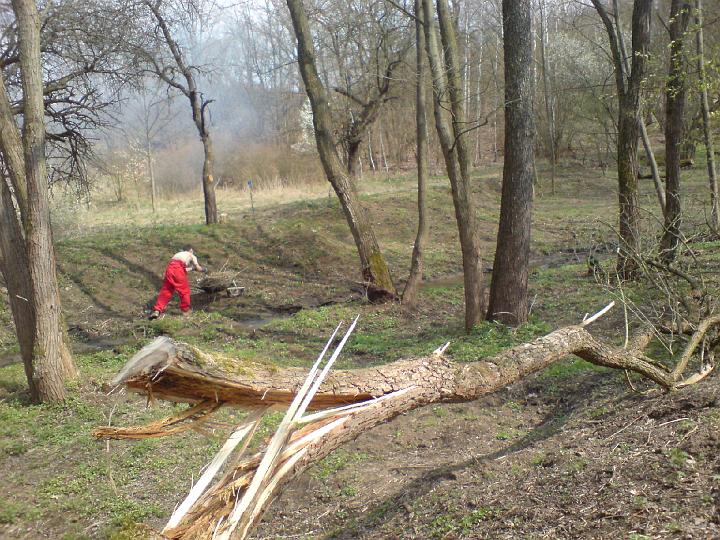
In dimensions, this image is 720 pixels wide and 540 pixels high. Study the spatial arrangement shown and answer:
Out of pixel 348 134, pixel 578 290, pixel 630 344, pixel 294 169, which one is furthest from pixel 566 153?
pixel 630 344

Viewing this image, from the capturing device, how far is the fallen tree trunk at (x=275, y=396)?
293 centimetres

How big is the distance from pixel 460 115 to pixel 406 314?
431 cm

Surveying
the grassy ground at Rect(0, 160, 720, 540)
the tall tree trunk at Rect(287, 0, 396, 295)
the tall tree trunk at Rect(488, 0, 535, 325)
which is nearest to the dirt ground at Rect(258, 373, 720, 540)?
the grassy ground at Rect(0, 160, 720, 540)

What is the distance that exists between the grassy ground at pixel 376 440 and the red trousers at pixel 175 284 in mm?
678

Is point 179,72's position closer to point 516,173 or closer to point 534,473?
point 516,173

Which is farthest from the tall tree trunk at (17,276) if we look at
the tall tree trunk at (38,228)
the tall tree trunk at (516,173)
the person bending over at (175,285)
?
the tall tree trunk at (516,173)

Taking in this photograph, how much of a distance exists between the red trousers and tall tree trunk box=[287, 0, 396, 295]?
388 cm

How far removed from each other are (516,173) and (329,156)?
16.7 ft

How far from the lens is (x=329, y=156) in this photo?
45.0 feet

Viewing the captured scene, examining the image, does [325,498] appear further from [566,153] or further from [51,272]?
[566,153]

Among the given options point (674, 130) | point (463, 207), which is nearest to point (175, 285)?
point (463, 207)

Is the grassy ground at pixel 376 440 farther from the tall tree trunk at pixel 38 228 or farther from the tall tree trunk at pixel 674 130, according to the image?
the tall tree trunk at pixel 674 130

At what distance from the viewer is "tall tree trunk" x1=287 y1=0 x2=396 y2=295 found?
523 inches

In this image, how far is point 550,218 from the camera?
81.0 ft
